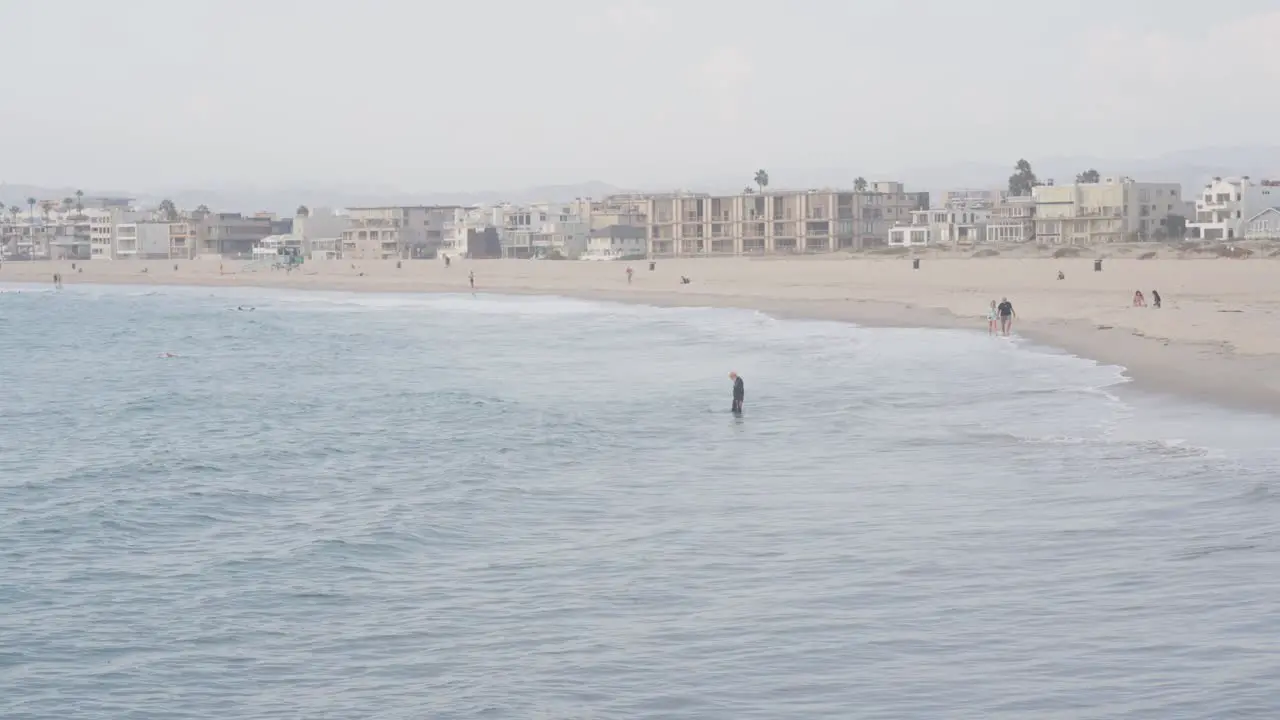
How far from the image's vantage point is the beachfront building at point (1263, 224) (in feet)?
405

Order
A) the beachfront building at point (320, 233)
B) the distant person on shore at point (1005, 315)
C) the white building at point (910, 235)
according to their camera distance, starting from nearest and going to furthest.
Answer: the distant person on shore at point (1005, 315), the white building at point (910, 235), the beachfront building at point (320, 233)

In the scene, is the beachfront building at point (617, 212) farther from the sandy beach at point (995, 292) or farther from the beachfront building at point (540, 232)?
the sandy beach at point (995, 292)

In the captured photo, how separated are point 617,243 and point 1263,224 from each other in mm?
62418

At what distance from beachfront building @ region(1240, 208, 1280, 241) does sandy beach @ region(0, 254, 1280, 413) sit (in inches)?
1172

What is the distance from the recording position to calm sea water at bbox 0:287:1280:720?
12672 mm

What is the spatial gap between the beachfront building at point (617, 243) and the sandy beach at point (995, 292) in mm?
13856

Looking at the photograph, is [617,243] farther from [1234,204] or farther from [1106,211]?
[1234,204]

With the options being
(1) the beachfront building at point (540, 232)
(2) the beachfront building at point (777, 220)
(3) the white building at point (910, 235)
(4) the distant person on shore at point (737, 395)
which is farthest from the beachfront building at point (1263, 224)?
(4) the distant person on shore at point (737, 395)

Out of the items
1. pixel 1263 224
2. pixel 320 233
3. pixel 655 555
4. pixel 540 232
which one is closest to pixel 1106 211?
pixel 1263 224

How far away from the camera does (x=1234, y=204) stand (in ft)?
423

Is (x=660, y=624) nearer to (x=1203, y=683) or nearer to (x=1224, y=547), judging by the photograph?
A: (x=1203, y=683)

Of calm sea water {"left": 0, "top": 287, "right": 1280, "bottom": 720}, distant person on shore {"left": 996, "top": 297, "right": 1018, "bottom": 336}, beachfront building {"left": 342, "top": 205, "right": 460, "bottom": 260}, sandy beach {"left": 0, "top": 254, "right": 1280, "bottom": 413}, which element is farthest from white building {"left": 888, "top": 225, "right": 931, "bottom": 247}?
calm sea water {"left": 0, "top": 287, "right": 1280, "bottom": 720}

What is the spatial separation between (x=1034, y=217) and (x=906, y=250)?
22354 mm

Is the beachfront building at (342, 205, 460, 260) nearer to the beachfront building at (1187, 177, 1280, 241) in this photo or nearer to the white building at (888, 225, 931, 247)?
the white building at (888, 225, 931, 247)
